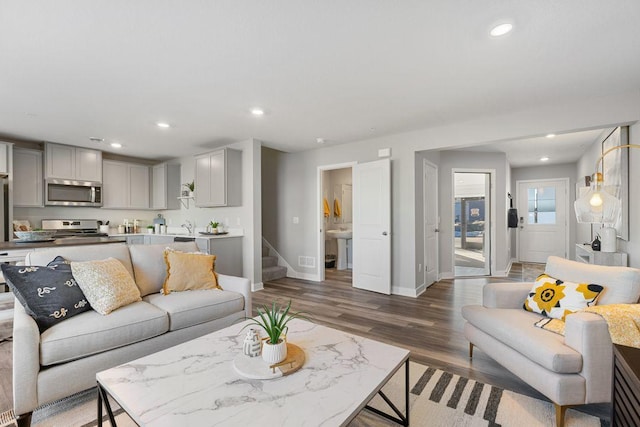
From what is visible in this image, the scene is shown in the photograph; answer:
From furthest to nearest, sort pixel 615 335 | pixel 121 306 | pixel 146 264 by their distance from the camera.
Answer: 1. pixel 146 264
2. pixel 121 306
3. pixel 615 335

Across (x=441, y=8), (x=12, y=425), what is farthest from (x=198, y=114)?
(x=12, y=425)

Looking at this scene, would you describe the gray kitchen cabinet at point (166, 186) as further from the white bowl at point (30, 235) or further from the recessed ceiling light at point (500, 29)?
the recessed ceiling light at point (500, 29)

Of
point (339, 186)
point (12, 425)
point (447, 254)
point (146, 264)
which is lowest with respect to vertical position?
point (12, 425)

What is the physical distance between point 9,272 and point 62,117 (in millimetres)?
2690

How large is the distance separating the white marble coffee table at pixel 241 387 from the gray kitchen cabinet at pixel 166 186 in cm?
519

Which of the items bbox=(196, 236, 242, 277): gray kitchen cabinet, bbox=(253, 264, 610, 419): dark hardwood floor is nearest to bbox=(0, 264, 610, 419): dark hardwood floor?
bbox=(253, 264, 610, 419): dark hardwood floor

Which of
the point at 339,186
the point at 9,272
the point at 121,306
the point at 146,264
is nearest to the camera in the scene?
the point at 9,272

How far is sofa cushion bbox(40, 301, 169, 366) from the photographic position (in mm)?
1740

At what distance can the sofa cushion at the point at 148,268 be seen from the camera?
8.66 ft

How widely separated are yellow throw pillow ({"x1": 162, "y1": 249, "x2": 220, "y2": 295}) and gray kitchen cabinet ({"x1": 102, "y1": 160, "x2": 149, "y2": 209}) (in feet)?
13.3

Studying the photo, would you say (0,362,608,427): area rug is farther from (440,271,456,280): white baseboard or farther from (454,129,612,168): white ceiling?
(440,271,456,280): white baseboard

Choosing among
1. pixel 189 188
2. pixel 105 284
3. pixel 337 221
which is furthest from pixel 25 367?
pixel 337 221

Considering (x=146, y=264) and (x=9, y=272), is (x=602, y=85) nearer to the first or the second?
(x=146, y=264)

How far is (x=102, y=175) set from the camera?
5.64 m
